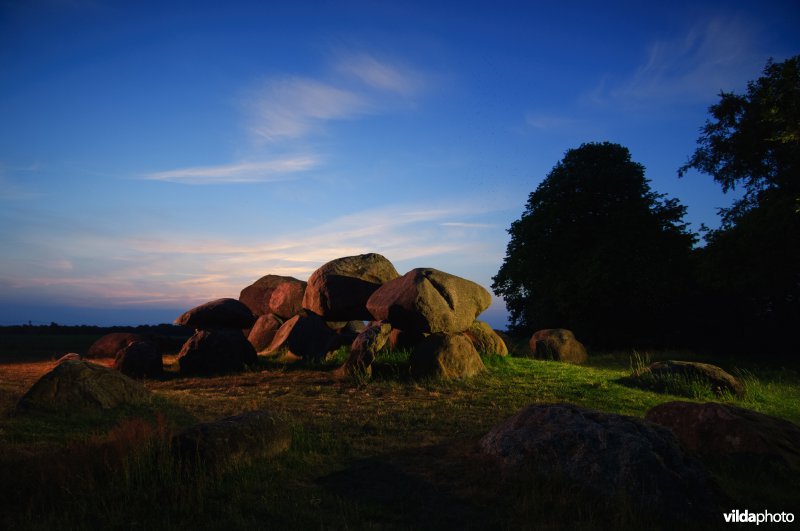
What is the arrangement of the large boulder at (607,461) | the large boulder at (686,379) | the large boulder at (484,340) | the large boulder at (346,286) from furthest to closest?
the large boulder at (346,286) → the large boulder at (484,340) → the large boulder at (686,379) → the large boulder at (607,461)

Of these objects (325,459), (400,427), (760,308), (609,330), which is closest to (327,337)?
(400,427)

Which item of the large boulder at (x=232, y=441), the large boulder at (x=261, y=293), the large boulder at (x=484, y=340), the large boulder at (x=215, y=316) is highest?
the large boulder at (x=261, y=293)

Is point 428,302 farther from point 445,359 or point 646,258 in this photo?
point 646,258

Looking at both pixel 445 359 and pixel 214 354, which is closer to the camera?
pixel 445 359

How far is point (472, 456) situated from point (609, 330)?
25118 mm

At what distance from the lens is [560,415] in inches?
270

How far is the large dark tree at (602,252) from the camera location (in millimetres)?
26500

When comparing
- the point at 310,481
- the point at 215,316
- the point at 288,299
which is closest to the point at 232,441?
the point at 310,481

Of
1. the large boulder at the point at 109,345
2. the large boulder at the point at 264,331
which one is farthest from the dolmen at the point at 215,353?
the large boulder at the point at 109,345

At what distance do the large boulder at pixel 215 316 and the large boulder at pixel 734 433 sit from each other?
19.0 m

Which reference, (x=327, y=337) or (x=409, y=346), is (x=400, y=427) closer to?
(x=409, y=346)

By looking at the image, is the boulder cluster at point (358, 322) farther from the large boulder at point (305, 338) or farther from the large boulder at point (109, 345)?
the large boulder at point (109, 345)

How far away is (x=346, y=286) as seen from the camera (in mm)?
20234

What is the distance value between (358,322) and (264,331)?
434 cm
